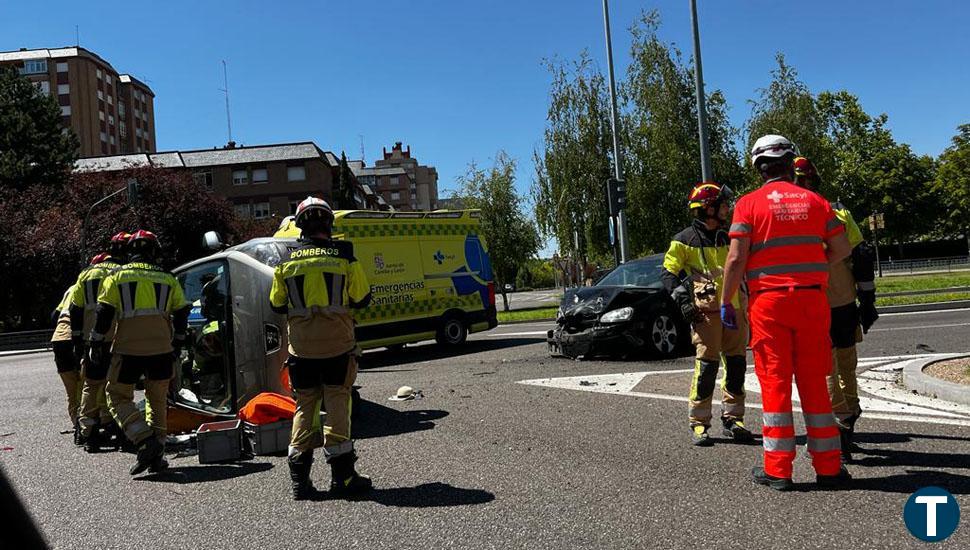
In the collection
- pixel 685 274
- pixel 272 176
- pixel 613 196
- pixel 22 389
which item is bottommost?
pixel 22 389

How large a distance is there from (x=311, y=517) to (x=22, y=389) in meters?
11.3

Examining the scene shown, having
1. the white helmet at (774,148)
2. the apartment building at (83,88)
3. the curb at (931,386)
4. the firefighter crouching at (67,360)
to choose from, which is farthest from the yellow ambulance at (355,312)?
the apartment building at (83,88)

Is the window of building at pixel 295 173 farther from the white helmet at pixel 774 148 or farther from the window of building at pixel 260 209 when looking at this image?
the white helmet at pixel 774 148

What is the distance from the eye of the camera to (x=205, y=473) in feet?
18.2

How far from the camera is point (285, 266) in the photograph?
4.80 metres

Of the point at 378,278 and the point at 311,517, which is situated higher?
the point at 378,278

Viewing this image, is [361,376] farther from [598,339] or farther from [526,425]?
[526,425]

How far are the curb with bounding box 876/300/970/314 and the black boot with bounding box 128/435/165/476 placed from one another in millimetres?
13952

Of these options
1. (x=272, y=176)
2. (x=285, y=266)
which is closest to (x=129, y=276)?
(x=285, y=266)

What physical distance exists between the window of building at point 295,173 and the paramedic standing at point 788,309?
69.5 meters

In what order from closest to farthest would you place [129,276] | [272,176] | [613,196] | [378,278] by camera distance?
[129,276] → [378,278] → [613,196] → [272,176]

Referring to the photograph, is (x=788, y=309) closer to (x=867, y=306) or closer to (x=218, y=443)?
(x=867, y=306)

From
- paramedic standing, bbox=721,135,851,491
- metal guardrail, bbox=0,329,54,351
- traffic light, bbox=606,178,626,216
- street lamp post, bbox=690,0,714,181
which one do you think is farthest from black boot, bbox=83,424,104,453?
metal guardrail, bbox=0,329,54,351

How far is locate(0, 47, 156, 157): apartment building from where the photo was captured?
7175cm
